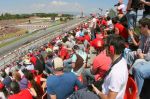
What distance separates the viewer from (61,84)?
20.7 ft

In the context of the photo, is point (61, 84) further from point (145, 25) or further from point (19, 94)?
point (145, 25)

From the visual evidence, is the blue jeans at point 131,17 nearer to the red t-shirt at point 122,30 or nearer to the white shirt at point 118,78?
the red t-shirt at point 122,30

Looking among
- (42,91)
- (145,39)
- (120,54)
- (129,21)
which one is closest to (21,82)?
(42,91)

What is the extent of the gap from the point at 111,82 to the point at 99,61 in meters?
1.87

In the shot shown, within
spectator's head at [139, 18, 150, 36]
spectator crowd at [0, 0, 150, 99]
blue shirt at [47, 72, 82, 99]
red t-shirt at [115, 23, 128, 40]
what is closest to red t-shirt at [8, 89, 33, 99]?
spectator crowd at [0, 0, 150, 99]

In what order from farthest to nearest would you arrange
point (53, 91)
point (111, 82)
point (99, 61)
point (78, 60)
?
point (78, 60), point (99, 61), point (53, 91), point (111, 82)

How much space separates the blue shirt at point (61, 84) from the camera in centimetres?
625

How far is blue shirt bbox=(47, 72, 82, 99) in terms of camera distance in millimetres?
6246

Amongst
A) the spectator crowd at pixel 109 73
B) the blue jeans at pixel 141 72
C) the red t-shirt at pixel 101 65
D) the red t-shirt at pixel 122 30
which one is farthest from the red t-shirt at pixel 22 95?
the red t-shirt at pixel 122 30

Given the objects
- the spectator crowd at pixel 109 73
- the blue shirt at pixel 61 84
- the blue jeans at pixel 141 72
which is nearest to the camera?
the spectator crowd at pixel 109 73

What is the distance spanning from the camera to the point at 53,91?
633cm

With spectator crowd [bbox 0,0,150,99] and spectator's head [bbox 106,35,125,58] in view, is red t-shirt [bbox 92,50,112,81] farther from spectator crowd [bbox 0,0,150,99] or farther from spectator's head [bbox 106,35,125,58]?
spectator's head [bbox 106,35,125,58]

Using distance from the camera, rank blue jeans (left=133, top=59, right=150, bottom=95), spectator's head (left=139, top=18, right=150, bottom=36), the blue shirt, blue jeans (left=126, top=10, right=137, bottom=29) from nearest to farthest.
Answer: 1. blue jeans (left=133, top=59, right=150, bottom=95)
2. spectator's head (left=139, top=18, right=150, bottom=36)
3. the blue shirt
4. blue jeans (left=126, top=10, right=137, bottom=29)

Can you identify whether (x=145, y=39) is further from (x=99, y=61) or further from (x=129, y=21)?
(x=129, y=21)
